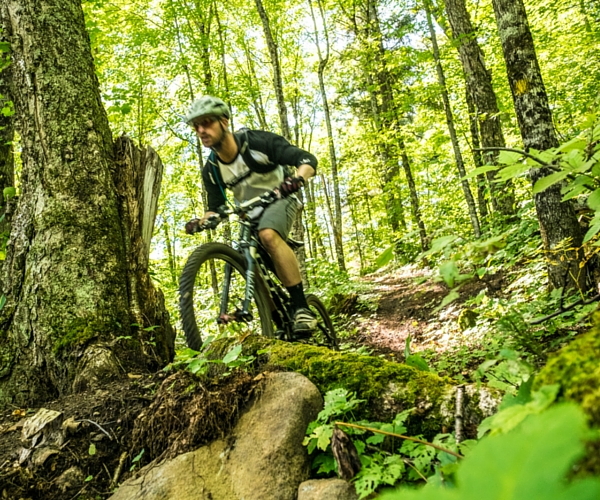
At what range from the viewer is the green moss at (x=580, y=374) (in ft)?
2.84

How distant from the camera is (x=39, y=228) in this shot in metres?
3.50

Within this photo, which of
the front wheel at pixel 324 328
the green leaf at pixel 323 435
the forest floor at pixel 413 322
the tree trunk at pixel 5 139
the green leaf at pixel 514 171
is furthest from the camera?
the forest floor at pixel 413 322

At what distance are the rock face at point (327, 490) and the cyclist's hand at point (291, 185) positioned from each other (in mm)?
2318

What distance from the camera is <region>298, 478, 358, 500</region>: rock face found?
1.67 metres

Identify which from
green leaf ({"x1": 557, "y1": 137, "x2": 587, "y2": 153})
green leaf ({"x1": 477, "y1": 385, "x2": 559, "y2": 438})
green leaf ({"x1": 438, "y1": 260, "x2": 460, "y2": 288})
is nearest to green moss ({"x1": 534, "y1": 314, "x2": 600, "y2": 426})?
green leaf ({"x1": 477, "y1": 385, "x2": 559, "y2": 438})

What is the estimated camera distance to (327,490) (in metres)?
1.71

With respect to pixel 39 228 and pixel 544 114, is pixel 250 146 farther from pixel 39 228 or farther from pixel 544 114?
pixel 544 114

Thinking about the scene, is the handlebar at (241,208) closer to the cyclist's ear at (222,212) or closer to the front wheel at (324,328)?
the cyclist's ear at (222,212)

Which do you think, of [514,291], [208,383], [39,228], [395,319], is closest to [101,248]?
[39,228]

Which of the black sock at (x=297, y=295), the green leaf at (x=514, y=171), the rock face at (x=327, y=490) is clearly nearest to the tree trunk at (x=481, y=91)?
the black sock at (x=297, y=295)

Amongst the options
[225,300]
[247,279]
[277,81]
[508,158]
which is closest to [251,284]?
[247,279]

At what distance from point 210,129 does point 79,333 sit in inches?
77.9

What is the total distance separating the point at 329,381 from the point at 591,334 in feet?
4.89

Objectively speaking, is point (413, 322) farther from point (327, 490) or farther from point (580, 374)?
point (580, 374)
